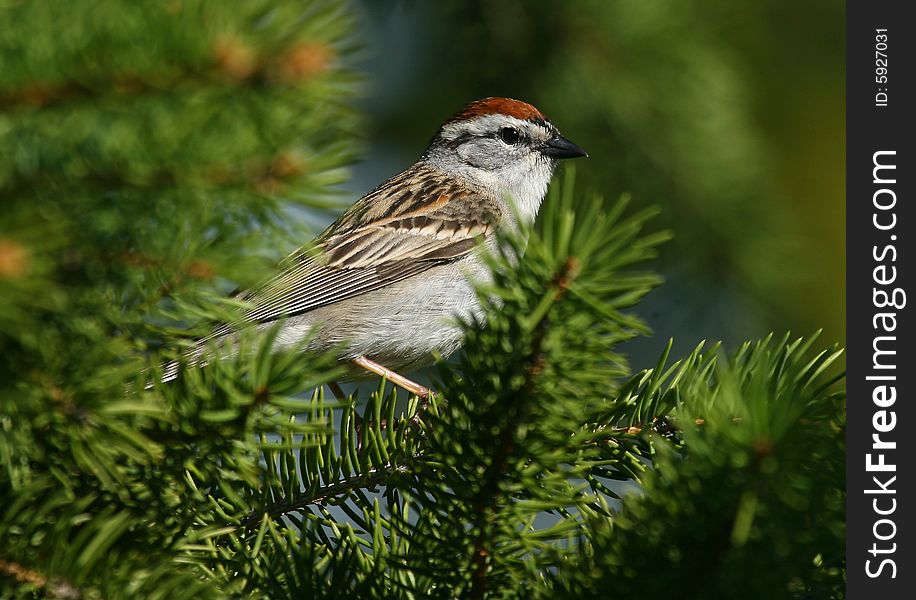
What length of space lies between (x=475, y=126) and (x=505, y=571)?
10.9 feet

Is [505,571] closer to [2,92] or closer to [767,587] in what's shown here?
[767,587]

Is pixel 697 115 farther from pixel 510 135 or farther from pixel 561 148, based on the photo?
pixel 510 135

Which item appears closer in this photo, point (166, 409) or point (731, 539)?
point (731, 539)

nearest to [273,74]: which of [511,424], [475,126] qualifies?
[511,424]

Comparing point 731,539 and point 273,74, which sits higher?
point 273,74

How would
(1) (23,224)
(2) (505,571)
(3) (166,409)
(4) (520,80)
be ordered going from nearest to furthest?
(1) (23,224), (3) (166,409), (2) (505,571), (4) (520,80)

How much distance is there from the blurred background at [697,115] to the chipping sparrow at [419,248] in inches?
11.6

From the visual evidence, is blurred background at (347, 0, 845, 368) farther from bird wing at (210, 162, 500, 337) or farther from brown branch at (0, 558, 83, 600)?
brown branch at (0, 558, 83, 600)

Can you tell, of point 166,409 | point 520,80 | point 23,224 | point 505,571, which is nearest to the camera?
point 23,224

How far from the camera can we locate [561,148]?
4570 millimetres

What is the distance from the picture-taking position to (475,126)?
4918 millimetres

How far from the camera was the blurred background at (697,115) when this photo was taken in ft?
13.3

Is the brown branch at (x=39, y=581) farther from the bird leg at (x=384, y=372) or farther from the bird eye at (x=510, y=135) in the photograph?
the bird eye at (x=510, y=135)

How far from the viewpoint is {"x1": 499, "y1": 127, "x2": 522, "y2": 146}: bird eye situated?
4.85m
